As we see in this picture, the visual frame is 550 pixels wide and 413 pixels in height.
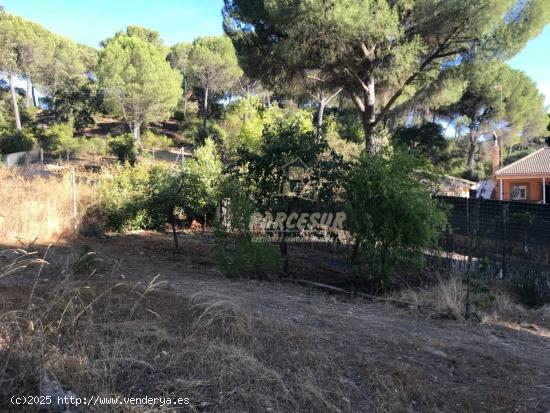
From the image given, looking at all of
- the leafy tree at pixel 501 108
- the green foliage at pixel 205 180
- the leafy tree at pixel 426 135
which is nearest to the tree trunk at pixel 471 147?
the leafy tree at pixel 501 108

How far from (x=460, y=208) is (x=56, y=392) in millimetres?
9830

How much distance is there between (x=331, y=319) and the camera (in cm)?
446

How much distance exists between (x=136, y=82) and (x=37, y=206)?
30588mm

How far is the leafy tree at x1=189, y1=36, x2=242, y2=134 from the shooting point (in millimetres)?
41406

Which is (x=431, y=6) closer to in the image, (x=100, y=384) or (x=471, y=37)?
(x=471, y=37)

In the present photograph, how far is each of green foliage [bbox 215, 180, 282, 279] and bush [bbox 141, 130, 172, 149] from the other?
111 ft

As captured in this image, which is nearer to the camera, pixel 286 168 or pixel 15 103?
pixel 286 168

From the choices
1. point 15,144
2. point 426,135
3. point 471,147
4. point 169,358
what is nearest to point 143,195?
point 169,358

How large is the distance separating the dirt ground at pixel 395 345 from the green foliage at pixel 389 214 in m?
0.74

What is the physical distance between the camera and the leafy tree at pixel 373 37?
37.8 feet

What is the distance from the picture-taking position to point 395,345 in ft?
12.0

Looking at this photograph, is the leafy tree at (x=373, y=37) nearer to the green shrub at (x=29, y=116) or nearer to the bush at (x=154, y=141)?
the bush at (x=154, y=141)

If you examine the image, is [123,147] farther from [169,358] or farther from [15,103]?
[169,358]

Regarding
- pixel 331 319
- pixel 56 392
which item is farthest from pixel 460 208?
pixel 56 392
